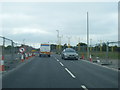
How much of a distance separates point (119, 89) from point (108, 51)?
14.5 meters

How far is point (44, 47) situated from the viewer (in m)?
42.2

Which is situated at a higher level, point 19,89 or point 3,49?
point 3,49

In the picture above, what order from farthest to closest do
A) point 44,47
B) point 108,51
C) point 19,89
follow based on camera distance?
point 44,47 < point 108,51 < point 19,89

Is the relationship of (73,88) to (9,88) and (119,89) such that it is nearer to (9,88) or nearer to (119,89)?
(119,89)

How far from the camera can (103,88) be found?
9008mm

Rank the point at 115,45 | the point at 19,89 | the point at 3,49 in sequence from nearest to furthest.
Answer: the point at 19,89 → the point at 3,49 → the point at 115,45

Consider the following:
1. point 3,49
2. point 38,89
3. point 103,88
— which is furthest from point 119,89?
point 3,49

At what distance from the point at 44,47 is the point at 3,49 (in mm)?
24983

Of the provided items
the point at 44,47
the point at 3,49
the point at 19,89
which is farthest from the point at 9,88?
the point at 44,47

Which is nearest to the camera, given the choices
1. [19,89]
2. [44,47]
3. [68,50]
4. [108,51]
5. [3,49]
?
[19,89]

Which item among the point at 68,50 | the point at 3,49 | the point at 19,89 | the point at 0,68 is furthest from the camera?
the point at 68,50

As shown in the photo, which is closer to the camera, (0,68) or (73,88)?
(73,88)

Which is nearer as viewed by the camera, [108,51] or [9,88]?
[9,88]

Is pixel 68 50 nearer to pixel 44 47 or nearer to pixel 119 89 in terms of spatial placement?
pixel 44 47
